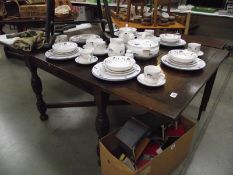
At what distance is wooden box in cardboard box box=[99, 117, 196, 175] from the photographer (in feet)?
3.37

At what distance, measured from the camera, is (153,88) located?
96 cm

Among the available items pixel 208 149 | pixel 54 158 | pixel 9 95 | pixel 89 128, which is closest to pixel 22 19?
pixel 9 95

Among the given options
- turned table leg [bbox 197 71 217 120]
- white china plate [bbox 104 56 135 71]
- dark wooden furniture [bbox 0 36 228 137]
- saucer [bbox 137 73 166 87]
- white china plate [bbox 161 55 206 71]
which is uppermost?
white china plate [bbox 104 56 135 71]

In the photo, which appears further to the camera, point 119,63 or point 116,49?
point 116,49

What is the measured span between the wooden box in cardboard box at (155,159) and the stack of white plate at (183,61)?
387mm

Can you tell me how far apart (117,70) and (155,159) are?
50 cm

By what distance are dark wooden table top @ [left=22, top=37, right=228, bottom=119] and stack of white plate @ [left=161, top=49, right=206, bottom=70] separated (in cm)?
2

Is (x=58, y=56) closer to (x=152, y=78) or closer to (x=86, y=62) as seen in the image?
(x=86, y=62)

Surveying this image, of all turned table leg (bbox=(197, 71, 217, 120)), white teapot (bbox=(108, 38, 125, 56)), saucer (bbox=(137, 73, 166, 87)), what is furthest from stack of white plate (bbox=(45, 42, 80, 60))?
turned table leg (bbox=(197, 71, 217, 120))

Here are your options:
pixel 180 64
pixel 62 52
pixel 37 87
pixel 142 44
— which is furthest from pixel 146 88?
pixel 37 87

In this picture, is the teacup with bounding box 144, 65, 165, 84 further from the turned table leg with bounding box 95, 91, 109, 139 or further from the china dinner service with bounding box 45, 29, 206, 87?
the turned table leg with bounding box 95, 91, 109, 139

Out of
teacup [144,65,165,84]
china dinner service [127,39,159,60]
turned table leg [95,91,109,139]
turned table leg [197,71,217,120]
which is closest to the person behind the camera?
teacup [144,65,165,84]

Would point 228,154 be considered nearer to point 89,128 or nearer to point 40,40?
point 89,128

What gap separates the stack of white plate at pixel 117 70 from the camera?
1005 millimetres
